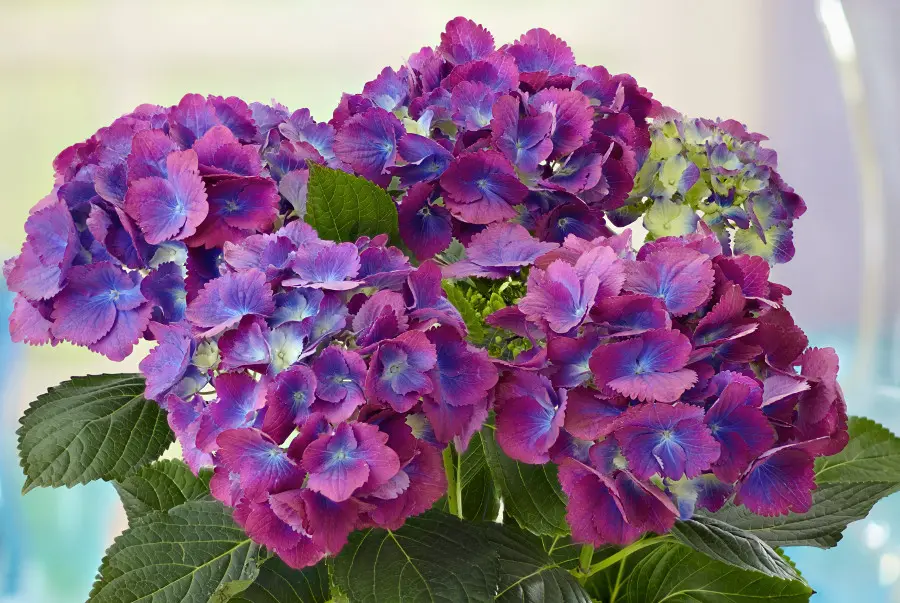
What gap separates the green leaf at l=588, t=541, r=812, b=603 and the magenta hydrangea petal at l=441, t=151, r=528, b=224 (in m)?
0.25

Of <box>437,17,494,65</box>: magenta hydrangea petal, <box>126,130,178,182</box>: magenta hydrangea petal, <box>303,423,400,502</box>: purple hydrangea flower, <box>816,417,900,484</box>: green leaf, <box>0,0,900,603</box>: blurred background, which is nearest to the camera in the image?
<box>303,423,400,502</box>: purple hydrangea flower

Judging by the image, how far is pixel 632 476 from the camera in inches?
16.8

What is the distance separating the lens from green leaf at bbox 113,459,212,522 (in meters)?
0.69

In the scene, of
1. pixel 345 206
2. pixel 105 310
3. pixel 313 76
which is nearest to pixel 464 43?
pixel 345 206

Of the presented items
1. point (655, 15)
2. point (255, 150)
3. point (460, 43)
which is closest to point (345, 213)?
point (255, 150)

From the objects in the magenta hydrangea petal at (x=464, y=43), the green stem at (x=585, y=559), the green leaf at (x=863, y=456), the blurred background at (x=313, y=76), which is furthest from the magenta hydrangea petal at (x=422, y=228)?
the blurred background at (x=313, y=76)

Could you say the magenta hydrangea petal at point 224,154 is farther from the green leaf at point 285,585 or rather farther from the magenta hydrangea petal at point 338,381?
the green leaf at point 285,585

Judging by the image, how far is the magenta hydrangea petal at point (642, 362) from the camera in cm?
41

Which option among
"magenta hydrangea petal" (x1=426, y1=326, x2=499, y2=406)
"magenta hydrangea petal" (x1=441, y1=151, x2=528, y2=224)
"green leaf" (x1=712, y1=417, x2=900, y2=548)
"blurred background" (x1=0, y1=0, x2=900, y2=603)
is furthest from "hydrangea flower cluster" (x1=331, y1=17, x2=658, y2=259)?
"blurred background" (x1=0, y1=0, x2=900, y2=603)

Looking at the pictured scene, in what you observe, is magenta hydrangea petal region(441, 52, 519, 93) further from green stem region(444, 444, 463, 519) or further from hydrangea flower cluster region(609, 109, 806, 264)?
green stem region(444, 444, 463, 519)

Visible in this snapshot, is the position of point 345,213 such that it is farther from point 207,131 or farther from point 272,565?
point 272,565

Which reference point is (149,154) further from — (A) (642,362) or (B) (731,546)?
(B) (731,546)

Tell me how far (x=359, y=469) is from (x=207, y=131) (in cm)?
22

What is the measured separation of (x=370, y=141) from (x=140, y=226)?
0.14m
